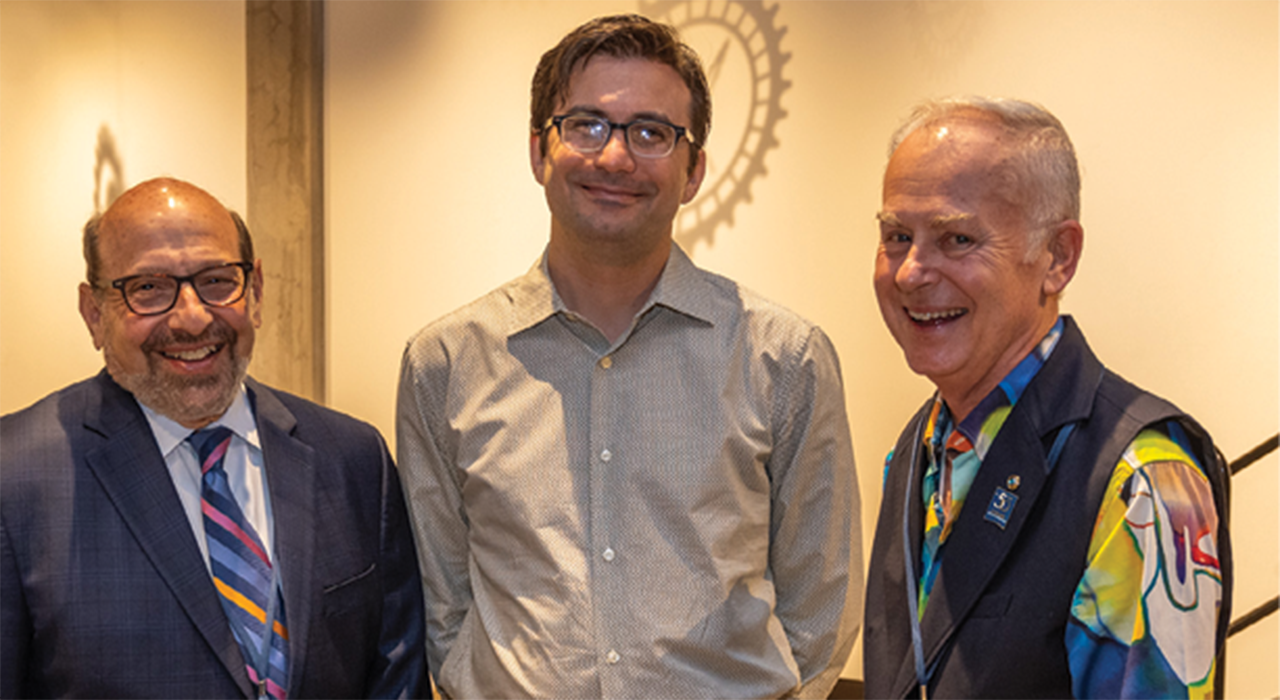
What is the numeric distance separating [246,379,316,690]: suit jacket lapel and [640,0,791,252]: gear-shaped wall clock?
244 cm

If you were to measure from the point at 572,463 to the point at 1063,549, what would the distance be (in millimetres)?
936

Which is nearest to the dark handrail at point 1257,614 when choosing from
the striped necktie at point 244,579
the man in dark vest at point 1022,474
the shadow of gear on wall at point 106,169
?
the man in dark vest at point 1022,474

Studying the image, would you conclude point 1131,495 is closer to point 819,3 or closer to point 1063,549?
point 1063,549

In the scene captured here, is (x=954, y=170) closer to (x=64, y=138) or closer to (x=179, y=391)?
(x=179, y=391)

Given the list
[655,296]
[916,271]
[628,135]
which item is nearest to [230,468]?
[655,296]

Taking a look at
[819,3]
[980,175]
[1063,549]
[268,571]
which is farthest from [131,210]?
[819,3]

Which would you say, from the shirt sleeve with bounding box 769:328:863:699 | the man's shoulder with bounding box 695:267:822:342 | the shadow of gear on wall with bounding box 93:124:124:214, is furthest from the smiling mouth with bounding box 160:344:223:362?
the shadow of gear on wall with bounding box 93:124:124:214

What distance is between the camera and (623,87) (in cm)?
198

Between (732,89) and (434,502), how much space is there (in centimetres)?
255

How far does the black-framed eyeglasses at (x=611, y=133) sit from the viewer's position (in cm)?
197

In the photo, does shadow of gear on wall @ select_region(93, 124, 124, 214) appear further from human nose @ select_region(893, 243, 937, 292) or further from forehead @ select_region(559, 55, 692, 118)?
human nose @ select_region(893, 243, 937, 292)

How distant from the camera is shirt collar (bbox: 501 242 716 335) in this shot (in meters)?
2.05

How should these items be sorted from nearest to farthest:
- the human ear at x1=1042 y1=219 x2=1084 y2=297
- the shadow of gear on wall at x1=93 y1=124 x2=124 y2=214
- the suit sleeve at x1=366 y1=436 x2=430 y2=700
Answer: the human ear at x1=1042 y1=219 x2=1084 y2=297 < the suit sleeve at x1=366 y1=436 x2=430 y2=700 < the shadow of gear on wall at x1=93 y1=124 x2=124 y2=214

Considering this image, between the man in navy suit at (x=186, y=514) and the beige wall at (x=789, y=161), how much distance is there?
195 cm
